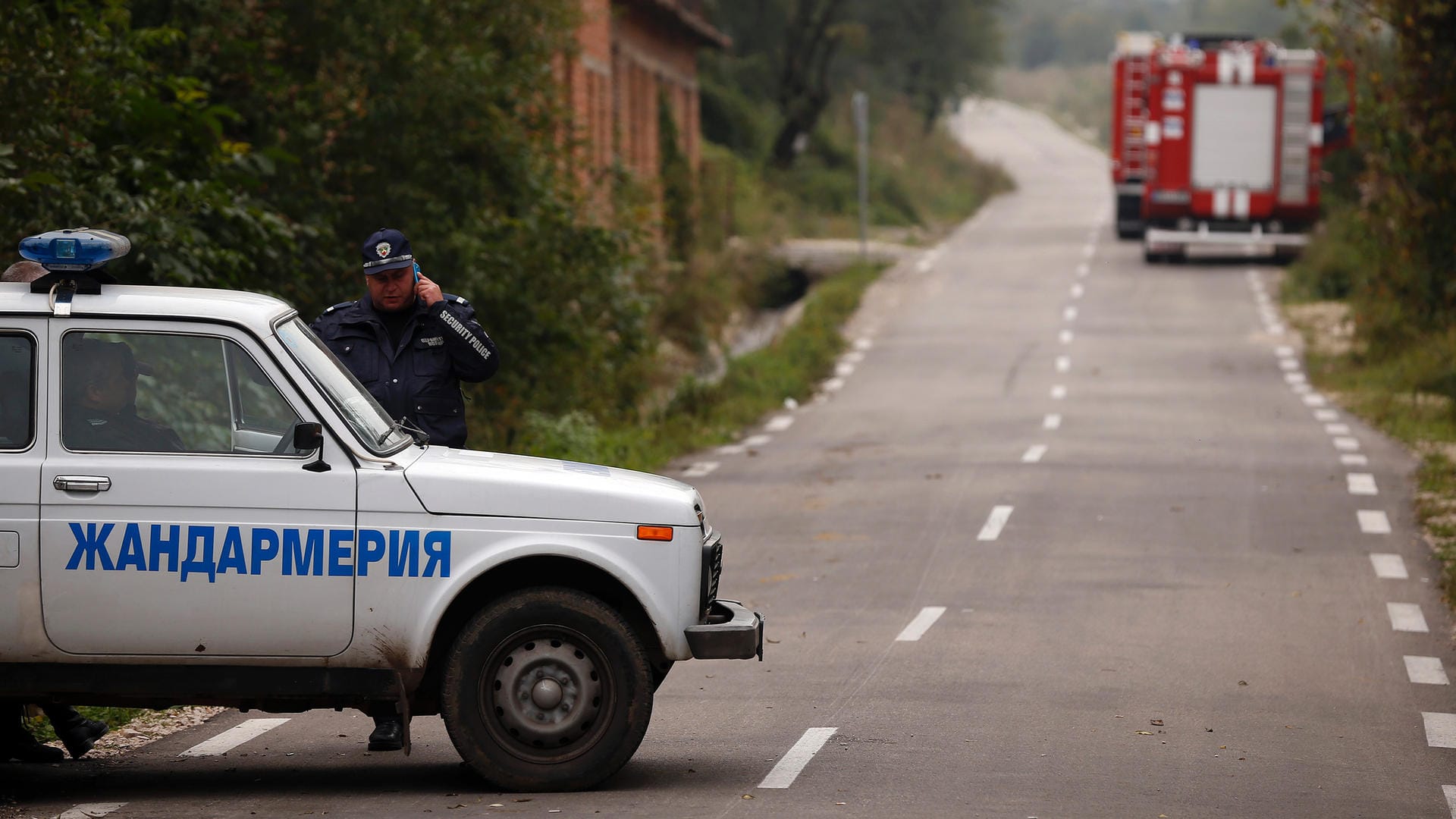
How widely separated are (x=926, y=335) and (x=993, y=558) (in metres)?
15.9

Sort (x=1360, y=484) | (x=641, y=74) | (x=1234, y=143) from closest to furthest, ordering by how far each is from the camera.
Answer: (x=1360, y=484), (x=1234, y=143), (x=641, y=74)

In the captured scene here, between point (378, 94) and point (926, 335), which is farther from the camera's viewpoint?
point (926, 335)

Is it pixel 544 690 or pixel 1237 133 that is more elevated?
pixel 1237 133

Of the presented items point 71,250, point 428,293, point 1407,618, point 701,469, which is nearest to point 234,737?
point 428,293

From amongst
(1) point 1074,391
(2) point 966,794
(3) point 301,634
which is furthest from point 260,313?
(1) point 1074,391

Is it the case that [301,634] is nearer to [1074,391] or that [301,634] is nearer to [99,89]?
[99,89]

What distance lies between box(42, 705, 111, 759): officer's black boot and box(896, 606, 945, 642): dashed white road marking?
412 cm

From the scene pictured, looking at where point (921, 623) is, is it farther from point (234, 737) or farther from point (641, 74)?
point (641, 74)

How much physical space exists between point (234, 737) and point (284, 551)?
1.79 m

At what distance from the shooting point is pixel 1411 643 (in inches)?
391

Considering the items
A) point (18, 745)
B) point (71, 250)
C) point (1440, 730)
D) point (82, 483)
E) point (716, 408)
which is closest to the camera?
point (82, 483)

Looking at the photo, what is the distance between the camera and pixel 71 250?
6555 mm

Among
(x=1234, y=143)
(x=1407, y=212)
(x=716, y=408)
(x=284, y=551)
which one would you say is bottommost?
(x=716, y=408)

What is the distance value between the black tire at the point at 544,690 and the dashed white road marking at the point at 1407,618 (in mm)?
5284
